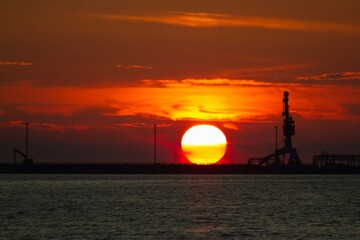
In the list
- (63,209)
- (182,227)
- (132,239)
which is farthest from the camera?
(63,209)

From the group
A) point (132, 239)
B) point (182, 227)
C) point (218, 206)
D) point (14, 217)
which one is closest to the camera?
point (132, 239)

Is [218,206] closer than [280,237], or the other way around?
[280,237]

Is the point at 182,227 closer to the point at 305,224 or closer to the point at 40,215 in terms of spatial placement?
the point at 305,224

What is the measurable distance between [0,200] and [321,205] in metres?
41.2

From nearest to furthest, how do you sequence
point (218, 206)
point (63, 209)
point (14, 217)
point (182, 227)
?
1. point (182, 227)
2. point (14, 217)
3. point (63, 209)
4. point (218, 206)

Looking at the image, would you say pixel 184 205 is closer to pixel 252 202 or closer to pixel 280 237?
pixel 252 202

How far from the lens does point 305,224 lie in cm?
7675

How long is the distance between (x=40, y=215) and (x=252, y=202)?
108 ft

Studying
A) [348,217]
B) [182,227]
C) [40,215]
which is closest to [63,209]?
[40,215]

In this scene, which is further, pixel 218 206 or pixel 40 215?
pixel 218 206

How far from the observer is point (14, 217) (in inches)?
3300

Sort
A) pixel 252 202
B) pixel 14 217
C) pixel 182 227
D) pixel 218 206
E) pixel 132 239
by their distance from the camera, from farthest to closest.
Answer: pixel 252 202
pixel 218 206
pixel 14 217
pixel 182 227
pixel 132 239

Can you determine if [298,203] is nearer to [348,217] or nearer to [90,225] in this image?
[348,217]

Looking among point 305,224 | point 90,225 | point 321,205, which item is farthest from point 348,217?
point 90,225
